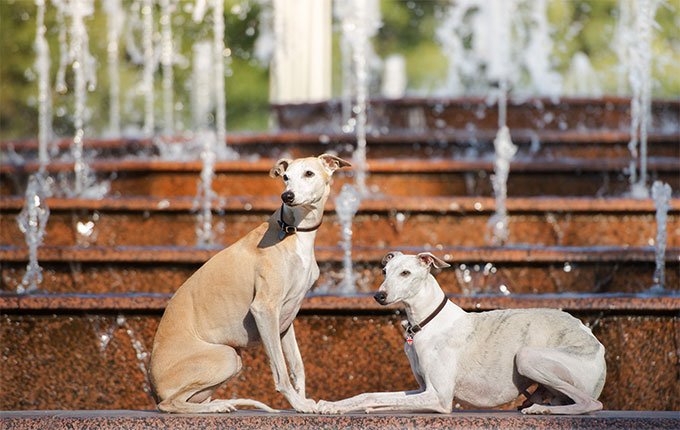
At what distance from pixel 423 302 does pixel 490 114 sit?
23.0 feet

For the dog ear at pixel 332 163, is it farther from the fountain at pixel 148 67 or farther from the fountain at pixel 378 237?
the fountain at pixel 148 67

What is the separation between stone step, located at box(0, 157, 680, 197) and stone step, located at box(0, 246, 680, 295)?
Answer: 2071 millimetres

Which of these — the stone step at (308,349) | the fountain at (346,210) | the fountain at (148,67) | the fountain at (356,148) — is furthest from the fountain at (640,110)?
the fountain at (148,67)

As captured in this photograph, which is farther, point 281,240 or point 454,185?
point 454,185

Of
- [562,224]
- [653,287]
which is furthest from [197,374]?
[562,224]

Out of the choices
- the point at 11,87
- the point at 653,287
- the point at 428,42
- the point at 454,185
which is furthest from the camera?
the point at 428,42

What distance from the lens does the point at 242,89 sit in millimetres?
24484

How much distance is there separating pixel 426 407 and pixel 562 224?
3442 millimetres

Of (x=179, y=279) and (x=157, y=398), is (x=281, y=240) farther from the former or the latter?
(x=179, y=279)

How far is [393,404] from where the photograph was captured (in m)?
5.13

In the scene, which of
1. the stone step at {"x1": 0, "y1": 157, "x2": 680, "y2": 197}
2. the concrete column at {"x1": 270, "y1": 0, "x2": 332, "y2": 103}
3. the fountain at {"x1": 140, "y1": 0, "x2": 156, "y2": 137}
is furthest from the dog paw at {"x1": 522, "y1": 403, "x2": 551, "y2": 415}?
the fountain at {"x1": 140, "y1": 0, "x2": 156, "y2": 137}

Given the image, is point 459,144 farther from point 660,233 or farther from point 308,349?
point 308,349

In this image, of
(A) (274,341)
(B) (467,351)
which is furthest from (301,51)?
(B) (467,351)

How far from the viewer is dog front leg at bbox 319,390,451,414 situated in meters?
5.11
